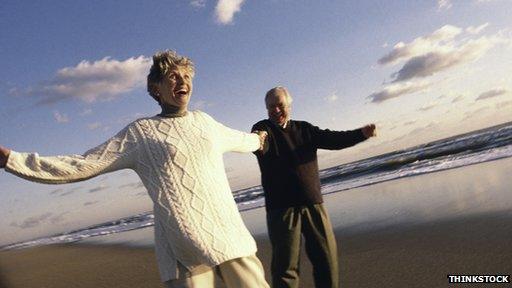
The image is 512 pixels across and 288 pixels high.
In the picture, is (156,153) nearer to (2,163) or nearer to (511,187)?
(2,163)

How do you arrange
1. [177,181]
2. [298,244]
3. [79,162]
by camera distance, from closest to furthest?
[79,162] < [177,181] < [298,244]

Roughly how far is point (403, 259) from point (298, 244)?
8.69 ft

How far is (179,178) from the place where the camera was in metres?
2.31

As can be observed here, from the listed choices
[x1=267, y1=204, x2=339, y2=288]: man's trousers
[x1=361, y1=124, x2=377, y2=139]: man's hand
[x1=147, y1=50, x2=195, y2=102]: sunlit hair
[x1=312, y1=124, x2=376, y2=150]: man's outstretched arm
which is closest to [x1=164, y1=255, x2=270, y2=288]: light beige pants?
[x1=147, y1=50, x2=195, y2=102]: sunlit hair

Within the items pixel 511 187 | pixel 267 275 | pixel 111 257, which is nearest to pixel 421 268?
pixel 267 275

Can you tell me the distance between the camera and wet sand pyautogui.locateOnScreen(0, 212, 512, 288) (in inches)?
196

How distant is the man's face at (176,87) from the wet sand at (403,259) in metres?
3.50

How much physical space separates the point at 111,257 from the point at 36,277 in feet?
5.34

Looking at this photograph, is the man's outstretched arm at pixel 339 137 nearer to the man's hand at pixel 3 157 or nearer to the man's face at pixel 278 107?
the man's face at pixel 278 107

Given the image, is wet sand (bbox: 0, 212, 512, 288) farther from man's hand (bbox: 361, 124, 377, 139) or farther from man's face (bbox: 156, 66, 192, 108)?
man's face (bbox: 156, 66, 192, 108)

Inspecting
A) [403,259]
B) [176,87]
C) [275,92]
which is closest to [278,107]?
[275,92]

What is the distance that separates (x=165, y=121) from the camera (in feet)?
7.94

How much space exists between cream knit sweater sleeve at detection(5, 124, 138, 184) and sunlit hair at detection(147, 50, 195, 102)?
0.88ft

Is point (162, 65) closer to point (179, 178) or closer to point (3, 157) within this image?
point (179, 178)
